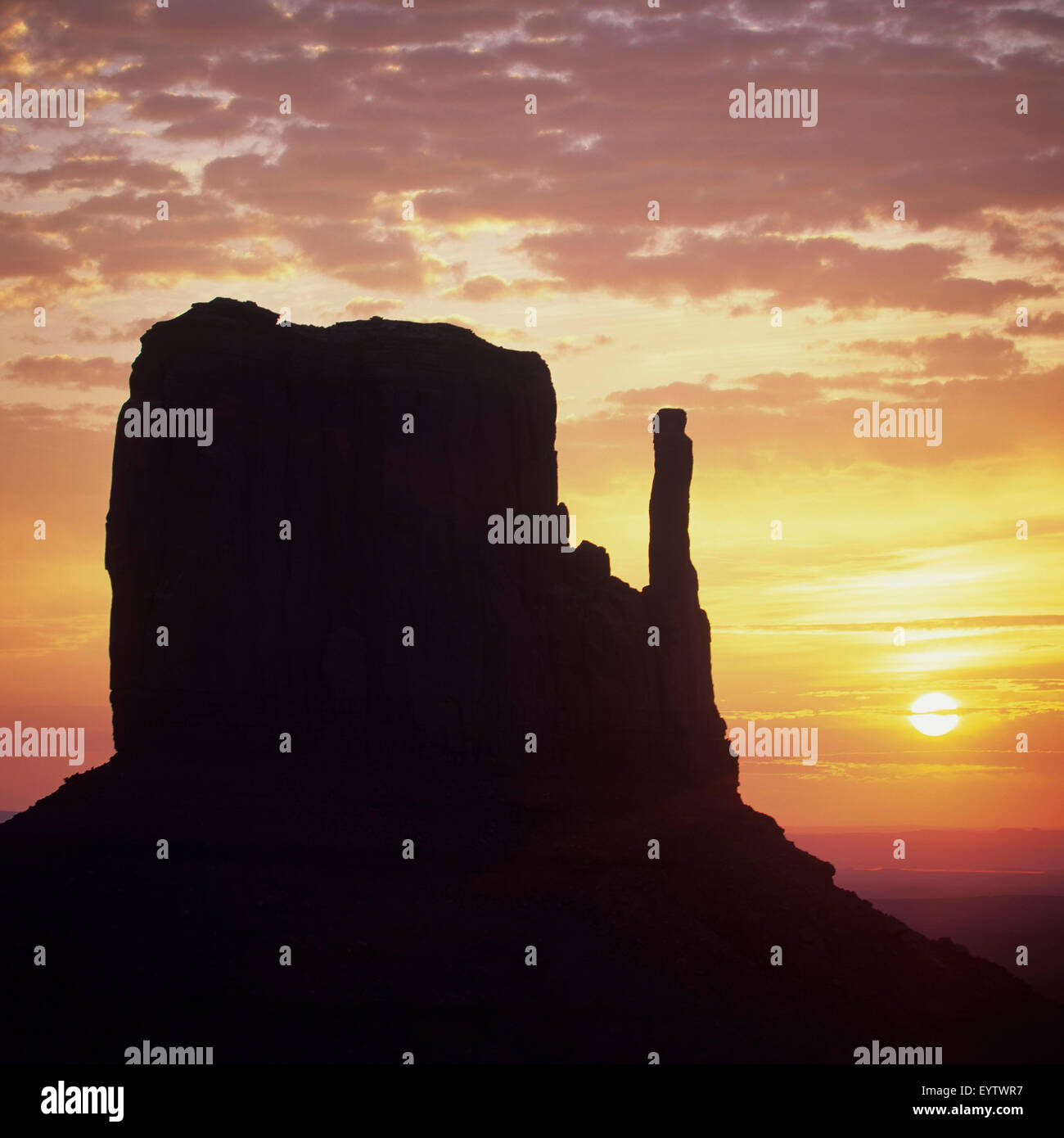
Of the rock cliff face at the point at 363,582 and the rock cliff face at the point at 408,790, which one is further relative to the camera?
the rock cliff face at the point at 363,582

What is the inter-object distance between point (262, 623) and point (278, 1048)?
27827 millimetres

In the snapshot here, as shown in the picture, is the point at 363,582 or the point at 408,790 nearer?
the point at 408,790

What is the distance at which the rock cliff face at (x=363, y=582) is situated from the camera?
4006 inches

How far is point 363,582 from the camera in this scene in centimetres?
10519

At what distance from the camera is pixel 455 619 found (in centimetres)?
10456

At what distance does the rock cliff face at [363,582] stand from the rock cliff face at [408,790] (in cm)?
18

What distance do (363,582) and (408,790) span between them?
502 inches

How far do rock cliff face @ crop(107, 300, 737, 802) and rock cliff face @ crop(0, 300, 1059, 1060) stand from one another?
18 cm

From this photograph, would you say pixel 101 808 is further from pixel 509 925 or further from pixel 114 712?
pixel 509 925

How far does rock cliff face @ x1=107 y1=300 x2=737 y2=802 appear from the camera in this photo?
→ 10175 cm
